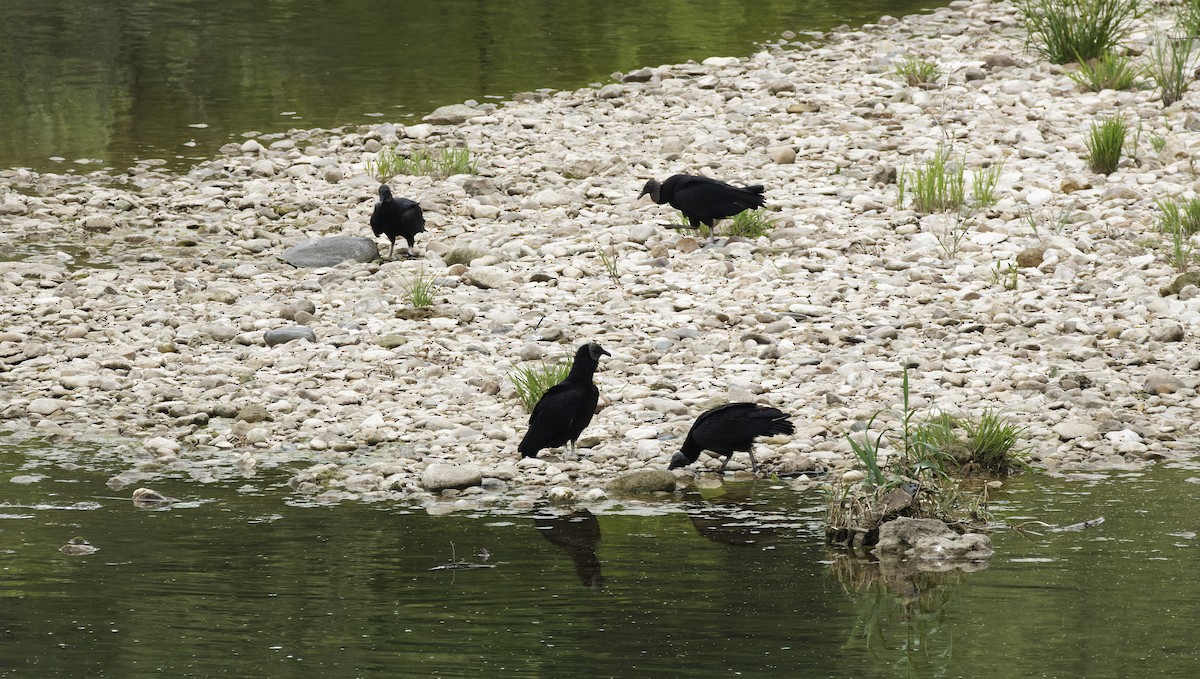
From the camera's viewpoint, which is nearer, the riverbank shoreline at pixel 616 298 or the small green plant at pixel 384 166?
the riverbank shoreline at pixel 616 298

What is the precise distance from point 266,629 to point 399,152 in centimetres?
1089

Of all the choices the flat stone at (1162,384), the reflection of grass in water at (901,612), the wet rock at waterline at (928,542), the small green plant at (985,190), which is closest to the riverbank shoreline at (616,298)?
the flat stone at (1162,384)

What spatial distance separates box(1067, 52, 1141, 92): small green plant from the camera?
16.4 meters

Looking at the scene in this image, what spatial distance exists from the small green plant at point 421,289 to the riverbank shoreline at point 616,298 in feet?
0.40

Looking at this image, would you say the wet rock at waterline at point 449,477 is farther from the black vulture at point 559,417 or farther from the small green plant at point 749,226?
the small green plant at point 749,226

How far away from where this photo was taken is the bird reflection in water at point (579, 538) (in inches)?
284

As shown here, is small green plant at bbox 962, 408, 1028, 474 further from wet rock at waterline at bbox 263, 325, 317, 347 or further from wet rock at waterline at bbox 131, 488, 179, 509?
wet rock at waterline at bbox 263, 325, 317, 347

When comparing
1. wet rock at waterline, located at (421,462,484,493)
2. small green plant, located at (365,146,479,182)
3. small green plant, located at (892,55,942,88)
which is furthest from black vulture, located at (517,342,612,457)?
small green plant, located at (892,55,942,88)

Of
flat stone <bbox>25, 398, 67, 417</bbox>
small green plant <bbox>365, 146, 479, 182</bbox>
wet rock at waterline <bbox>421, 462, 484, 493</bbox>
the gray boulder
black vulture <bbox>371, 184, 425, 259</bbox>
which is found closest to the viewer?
wet rock at waterline <bbox>421, 462, 484, 493</bbox>

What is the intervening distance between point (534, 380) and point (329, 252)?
4.10 meters

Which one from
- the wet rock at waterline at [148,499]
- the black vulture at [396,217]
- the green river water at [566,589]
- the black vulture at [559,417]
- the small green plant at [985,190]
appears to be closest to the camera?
the green river water at [566,589]

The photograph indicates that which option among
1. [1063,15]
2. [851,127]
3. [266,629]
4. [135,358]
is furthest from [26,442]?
[1063,15]

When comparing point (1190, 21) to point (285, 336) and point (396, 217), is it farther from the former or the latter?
point (285, 336)

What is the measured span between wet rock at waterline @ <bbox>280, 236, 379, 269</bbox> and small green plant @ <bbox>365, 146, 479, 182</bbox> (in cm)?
223
